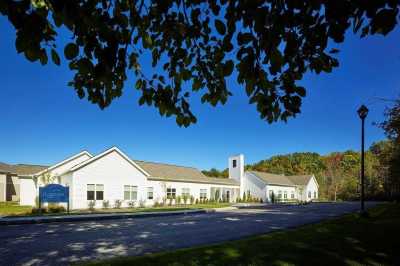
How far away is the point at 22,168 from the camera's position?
3209 cm

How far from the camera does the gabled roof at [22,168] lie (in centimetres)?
3013

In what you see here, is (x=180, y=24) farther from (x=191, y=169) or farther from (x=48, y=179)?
(x=191, y=169)

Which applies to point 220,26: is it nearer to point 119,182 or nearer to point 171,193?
point 119,182

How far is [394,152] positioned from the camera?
71.7ft

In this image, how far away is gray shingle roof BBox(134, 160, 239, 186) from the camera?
3594 cm

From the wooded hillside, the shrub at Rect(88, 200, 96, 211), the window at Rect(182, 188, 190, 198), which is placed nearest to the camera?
the shrub at Rect(88, 200, 96, 211)

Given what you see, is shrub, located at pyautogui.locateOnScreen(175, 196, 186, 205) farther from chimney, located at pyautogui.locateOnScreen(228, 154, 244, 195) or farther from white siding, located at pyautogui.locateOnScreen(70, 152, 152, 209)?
chimney, located at pyautogui.locateOnScreen(228, 154, 244, 195)

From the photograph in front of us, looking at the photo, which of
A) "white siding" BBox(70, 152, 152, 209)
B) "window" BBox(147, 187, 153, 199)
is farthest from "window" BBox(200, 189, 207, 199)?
"white siding" BBox(70, 152, 152, 209)

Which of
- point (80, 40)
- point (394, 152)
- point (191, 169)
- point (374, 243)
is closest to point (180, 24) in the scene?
point (80, 40)

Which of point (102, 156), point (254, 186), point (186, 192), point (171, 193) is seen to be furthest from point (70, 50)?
point (254, 186)

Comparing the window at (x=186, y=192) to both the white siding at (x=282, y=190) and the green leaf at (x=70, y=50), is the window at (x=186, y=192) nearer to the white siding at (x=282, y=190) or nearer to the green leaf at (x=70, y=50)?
the white siding at (x=282, y=190)

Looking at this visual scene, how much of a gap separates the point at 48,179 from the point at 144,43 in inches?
1043

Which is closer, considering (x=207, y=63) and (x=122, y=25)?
(x=122, y=25)

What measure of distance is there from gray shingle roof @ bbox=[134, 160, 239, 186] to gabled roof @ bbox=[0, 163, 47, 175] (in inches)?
397
